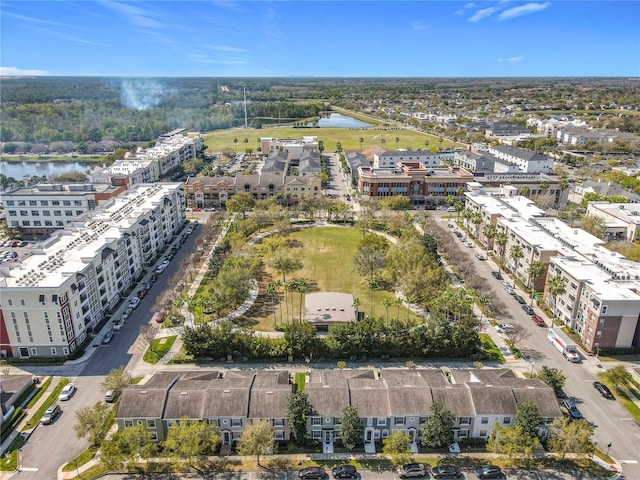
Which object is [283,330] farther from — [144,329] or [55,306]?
[55,306]

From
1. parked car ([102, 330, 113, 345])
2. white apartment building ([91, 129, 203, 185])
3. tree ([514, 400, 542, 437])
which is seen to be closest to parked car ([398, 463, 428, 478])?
tree ([514, 400, 542, 437])

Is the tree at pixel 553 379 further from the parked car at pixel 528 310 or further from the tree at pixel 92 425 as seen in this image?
the tree at pixel 92 425

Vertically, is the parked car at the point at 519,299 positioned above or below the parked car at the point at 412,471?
above

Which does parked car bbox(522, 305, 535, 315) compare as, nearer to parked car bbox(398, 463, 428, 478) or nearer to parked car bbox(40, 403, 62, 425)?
parked car bbox(398, 463, 428, 478)

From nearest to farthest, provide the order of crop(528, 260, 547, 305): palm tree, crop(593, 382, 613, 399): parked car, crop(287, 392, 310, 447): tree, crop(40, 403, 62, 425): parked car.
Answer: crop(287, 392, 310, 447): tree → crop(40, 403, 62, 425): parked car → crop(593, 382, 613, 399): parked car → crop(528, 260, 547, 305): palm tree

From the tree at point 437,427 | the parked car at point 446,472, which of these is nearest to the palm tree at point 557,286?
the tree at point 437,427
